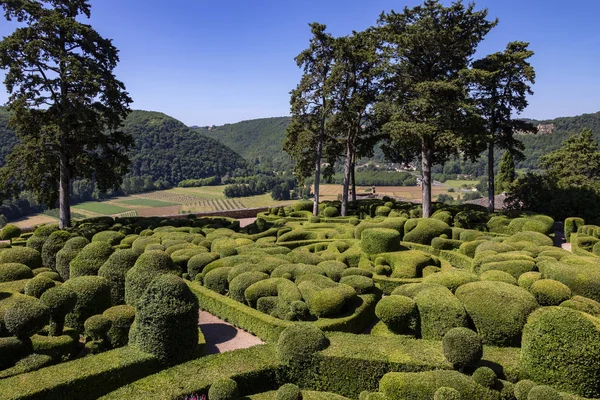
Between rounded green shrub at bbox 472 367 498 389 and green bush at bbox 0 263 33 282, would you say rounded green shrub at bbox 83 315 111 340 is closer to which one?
green bush at bbox 0 263 33 282

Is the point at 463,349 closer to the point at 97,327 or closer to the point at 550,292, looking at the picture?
the point at 550,292

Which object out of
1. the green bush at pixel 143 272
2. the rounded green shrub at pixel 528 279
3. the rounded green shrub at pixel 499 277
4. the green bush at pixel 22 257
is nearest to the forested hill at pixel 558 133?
the rounded green shrub at pixel 528 279

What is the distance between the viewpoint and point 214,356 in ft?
29.2

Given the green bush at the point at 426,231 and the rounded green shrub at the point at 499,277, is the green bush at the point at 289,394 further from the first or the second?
the green bush at the point at 426,231

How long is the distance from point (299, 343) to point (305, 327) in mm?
460

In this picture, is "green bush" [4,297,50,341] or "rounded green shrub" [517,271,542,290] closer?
"green bush" [4,297,50,341]

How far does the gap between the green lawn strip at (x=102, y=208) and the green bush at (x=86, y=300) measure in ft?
184

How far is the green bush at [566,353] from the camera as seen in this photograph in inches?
280

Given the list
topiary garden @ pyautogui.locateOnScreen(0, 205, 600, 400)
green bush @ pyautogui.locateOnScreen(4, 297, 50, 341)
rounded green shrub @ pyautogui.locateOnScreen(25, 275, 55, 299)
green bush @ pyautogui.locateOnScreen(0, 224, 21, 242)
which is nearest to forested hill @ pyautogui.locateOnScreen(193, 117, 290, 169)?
green bush @ pyautogui.locateOnScreen(0, 224, 21, 242)

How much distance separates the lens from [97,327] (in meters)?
9.63

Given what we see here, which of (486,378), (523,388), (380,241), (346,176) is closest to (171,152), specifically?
(346,176)

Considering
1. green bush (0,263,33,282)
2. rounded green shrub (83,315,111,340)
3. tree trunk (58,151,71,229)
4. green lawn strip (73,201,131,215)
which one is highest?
tree trunk (58,151,71,229)

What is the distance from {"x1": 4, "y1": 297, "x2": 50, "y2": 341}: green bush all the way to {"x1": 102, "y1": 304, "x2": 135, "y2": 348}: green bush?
1507 millimetres

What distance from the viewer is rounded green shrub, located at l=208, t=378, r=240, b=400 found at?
7.22m
